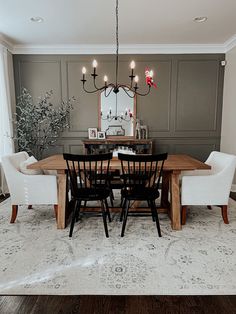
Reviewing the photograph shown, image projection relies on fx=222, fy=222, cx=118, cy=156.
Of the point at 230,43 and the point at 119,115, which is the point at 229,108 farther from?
the point at 119,115

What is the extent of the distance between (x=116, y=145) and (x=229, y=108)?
235 cm

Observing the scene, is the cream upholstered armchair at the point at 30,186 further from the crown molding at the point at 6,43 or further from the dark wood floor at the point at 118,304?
the crown molding at the point at 6,43

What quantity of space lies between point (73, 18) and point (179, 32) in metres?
1.81

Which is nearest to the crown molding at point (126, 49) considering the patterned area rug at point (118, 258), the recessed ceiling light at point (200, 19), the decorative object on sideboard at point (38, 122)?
the decorative object on sideboard at point (38, 122)

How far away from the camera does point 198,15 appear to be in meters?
3.23

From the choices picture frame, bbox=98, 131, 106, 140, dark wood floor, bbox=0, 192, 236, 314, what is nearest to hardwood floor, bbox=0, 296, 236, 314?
dark wood floor, bbox=0, 192, 236, 314

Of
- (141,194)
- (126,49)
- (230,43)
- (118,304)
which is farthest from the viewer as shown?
(126,49)

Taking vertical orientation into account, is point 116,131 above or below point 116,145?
above

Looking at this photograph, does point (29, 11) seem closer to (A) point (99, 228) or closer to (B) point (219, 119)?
(A) point (99, 228)

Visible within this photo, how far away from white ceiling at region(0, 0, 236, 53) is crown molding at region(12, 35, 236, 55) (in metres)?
0.07

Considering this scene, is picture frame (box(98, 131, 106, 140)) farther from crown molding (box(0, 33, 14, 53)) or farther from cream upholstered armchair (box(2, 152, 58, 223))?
crown molding (box(0, 33, 14, 53))

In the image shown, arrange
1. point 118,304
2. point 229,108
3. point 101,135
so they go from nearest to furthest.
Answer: point 118,304, point 229,108, point 101,135

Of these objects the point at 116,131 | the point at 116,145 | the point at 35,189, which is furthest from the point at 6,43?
the point at 35,189

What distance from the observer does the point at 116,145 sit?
447 cm
